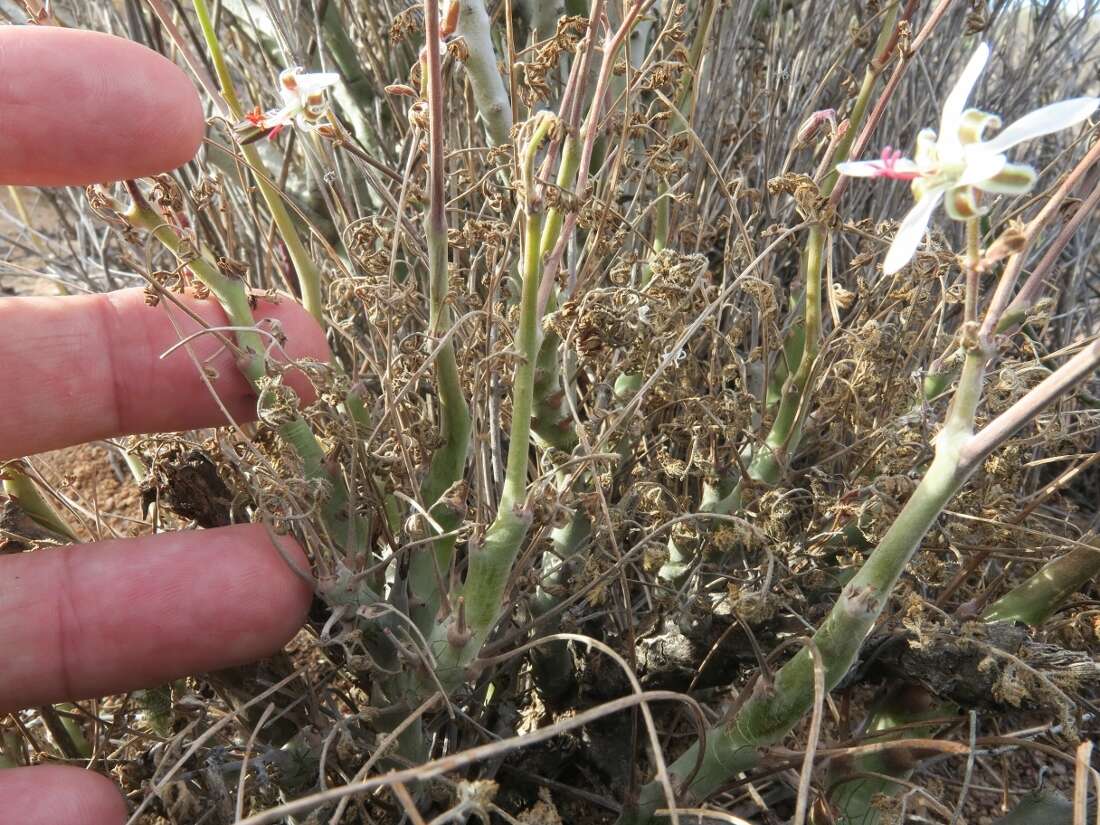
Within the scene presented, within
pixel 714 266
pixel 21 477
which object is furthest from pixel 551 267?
pixel 714 266

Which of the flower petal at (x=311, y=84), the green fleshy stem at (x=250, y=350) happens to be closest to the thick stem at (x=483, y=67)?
the flower petal at (x=311, y=84)

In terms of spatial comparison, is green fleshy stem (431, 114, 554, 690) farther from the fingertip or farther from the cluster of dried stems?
the fingertip

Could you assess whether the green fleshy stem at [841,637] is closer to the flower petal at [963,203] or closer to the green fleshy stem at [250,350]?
the flower petal at [963,203]

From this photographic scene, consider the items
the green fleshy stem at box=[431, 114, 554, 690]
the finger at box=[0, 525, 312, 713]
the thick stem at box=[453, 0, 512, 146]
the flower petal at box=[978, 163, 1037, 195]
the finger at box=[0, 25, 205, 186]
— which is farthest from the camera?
the thick stem at box=[453, 0, 512, 146]

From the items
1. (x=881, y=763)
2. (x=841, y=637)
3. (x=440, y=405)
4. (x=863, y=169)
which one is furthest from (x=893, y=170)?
(x=881, y=763)

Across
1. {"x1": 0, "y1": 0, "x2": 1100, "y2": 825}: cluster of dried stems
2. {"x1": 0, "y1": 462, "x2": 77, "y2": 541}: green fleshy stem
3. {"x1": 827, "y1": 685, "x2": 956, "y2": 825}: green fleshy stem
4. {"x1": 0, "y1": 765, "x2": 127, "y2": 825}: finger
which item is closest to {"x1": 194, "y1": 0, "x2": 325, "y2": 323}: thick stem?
{"x1": 0, "y1": 0, "x2": 1100, "y2": 825}: cluster of dried stems
